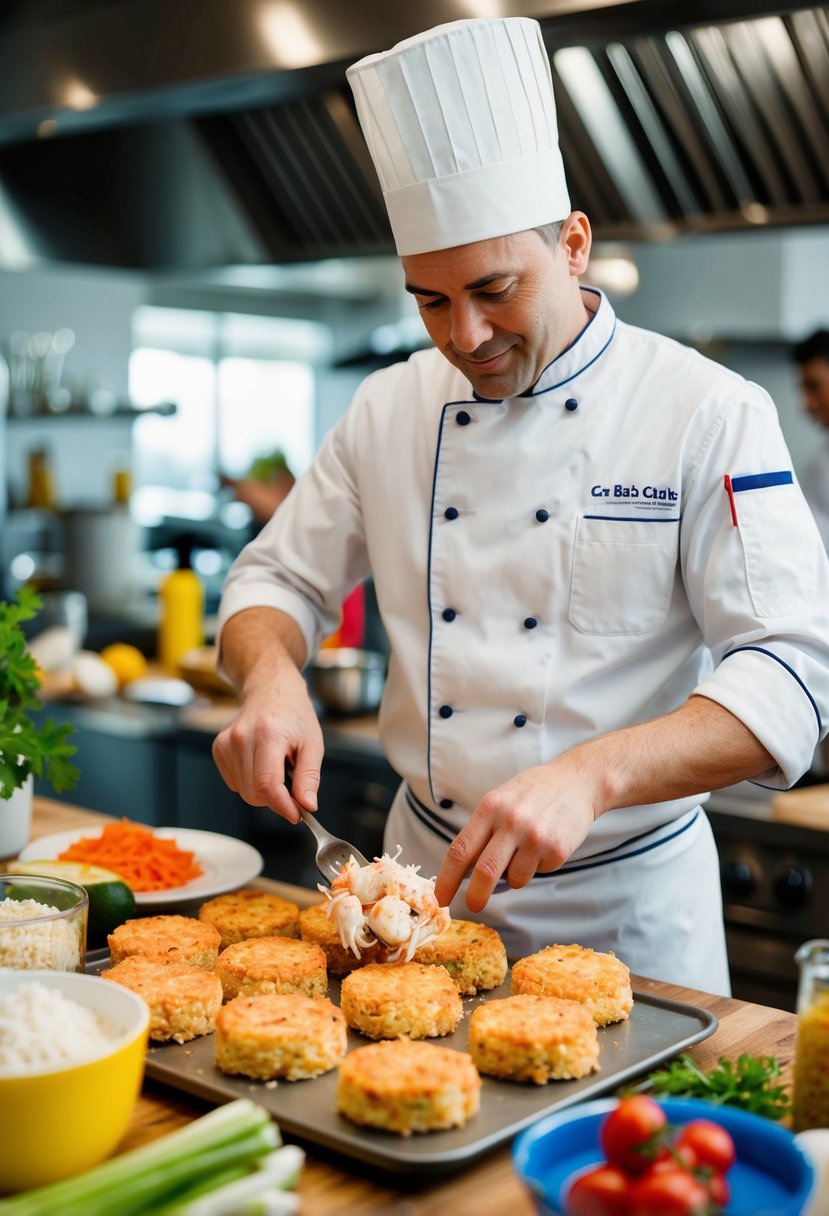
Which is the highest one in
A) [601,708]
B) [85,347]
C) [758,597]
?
[85,347]

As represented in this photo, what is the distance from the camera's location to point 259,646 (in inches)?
77.6

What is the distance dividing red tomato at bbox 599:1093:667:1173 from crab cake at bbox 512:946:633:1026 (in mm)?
435

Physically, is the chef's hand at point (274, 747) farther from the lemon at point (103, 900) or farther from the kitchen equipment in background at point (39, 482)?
the kitchen equipment in background at point (39, 482)

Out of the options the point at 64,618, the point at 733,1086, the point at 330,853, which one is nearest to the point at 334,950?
the point at 330,853

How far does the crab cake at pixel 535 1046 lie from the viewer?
123cm

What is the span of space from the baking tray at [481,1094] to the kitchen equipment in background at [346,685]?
220 centimetres

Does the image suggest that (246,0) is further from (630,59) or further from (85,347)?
(85,347)

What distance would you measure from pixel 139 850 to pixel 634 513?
0.87 metres

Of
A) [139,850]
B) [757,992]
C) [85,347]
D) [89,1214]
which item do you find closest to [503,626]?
[139,850]

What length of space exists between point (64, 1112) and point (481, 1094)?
15.5 inches

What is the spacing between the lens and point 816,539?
173cm

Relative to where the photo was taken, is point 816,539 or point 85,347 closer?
point 816,539

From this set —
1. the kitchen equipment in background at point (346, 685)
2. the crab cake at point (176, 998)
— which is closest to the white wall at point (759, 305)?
the kitchen equipment in background at point (346, 685)

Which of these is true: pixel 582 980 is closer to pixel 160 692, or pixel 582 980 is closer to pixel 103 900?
pixel 103 900
